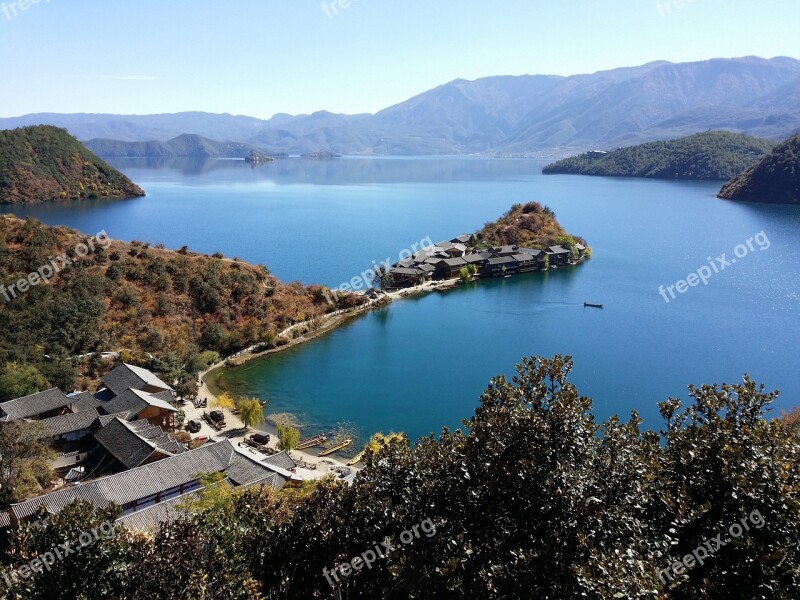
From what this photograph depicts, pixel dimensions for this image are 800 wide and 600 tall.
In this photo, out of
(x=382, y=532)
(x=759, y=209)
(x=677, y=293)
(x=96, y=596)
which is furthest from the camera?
(x=759, y=209)

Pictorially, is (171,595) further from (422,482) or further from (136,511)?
(136,511)

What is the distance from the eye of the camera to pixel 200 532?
6.72 m

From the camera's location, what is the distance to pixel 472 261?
162 ft

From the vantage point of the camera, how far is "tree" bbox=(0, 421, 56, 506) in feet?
48.3

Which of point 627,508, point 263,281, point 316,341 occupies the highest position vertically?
point 627,508

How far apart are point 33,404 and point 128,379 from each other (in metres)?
3.54

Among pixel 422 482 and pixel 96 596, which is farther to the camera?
pixel 422 482

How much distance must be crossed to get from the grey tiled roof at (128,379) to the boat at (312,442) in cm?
685

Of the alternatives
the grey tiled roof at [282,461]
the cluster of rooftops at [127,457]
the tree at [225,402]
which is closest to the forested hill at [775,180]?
the tree at [225,402]

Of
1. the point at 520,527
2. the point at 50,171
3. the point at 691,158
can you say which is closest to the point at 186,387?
the point at 520,527

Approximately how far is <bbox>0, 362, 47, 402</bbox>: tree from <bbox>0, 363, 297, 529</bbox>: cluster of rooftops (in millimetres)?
1125

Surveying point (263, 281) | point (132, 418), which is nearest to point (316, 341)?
point (263, 281)

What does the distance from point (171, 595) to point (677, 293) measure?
144 ft

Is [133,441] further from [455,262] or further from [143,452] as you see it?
[455,262]
